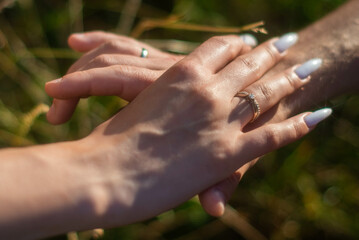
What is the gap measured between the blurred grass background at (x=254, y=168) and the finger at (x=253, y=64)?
0.27 metres

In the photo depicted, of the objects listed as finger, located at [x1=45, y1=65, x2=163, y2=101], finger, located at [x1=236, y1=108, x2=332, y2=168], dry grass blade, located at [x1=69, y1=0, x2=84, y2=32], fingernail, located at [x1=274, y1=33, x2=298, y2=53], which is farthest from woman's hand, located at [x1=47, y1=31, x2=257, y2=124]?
dry grass blade, located at [x1=69, y1=0, x2=84, y2=32]

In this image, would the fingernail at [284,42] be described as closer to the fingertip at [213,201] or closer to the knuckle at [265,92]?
the knuckle at [265,92]

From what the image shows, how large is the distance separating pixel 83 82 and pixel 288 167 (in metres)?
0.89

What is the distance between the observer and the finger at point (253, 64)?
45.8 inches

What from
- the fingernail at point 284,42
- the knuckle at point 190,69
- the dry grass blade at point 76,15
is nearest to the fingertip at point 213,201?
the knuckle at point 190,69

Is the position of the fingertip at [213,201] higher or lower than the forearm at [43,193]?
lower

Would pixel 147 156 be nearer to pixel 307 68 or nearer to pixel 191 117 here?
pixel 191 117

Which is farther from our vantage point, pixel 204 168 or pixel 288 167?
pixel 288 167

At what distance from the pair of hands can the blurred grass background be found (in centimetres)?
38

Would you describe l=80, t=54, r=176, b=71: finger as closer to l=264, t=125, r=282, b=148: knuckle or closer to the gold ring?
the gold ring

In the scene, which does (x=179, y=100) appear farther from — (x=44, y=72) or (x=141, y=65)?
(x=44, y=72)

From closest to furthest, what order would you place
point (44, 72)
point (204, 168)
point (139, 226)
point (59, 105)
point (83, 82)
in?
point (204, 168)
point (83, 82)
point (59, 105)
point (139, 226)
point (44, 72)

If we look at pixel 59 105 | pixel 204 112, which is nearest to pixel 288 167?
pixel 204 112

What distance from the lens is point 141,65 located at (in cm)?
130
